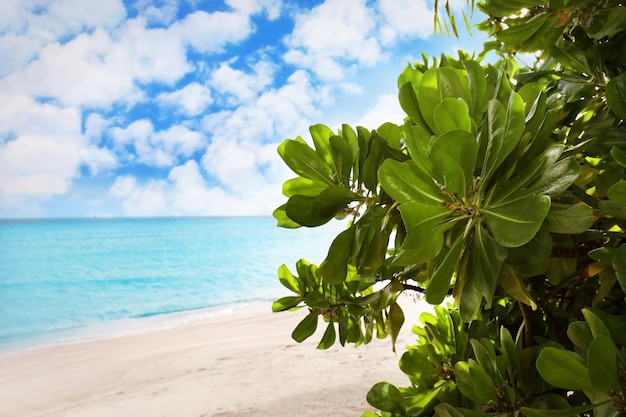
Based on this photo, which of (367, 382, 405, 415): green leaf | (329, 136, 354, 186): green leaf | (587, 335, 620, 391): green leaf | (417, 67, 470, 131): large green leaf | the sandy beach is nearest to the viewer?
(587, 335, 620, 391): green leaf

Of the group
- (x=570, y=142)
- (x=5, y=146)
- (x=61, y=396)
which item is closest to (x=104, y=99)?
(x=5, y=146)

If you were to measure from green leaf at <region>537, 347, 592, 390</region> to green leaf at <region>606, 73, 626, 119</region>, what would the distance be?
26 centimetres

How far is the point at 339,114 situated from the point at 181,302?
29.3m

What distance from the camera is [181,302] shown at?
10.1 m

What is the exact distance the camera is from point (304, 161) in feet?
1.85

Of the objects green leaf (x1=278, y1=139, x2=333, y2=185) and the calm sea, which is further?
the calm sea

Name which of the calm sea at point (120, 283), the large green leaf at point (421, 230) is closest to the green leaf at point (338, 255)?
the large green leaf at point (421, 230)

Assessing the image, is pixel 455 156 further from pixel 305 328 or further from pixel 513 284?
pixel 305 328

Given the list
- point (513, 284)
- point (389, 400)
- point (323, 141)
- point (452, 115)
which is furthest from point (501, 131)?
point (389, 400)

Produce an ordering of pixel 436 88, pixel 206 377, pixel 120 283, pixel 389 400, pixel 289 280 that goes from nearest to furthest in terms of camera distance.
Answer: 1. pixel 436 88
2. pixel 389 400
3. pixel 289 280
4. pixel 206 377
5. pixel 120 283

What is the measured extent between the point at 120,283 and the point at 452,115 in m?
14.1

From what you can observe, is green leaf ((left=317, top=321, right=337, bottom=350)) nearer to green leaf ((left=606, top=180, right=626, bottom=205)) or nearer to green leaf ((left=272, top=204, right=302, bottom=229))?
green leaf ((left=272, top=204, right=302, bottom=229))

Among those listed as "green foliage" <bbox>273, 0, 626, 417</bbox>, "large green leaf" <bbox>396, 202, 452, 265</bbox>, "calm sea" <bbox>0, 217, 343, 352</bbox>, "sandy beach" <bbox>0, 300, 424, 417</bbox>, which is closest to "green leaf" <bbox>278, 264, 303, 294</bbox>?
"green foliage" <bbox>273, 0, 626, 417</bbox>

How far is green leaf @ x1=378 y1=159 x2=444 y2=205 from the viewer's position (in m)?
0.39
